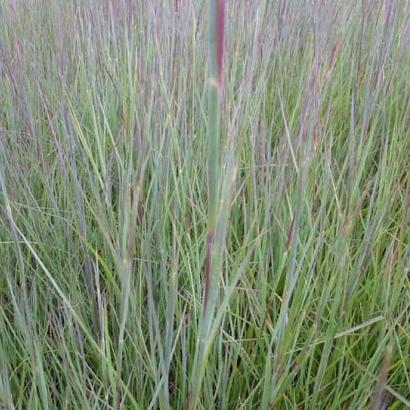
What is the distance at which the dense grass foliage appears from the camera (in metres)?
0.57

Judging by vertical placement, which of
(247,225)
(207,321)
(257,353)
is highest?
(207,321)

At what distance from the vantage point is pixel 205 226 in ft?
2.72

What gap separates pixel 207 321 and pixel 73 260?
0.52 metres

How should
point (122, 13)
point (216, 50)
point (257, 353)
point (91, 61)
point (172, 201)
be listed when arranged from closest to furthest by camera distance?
point (216, 50) → point (257, 353) → point (172, 201) → point (91, 61) → point (122, 13)

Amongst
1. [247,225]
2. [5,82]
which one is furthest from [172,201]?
[5,82]

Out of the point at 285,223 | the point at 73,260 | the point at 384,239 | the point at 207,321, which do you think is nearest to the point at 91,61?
the point at 73,260

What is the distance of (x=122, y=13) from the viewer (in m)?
1.22

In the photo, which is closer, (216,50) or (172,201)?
(216,50)

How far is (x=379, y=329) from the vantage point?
2.41 ft

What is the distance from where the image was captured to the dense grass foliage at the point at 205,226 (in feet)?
1.87

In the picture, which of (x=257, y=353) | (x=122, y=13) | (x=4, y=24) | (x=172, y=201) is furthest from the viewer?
(x=4, y=24)

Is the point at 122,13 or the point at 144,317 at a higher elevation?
the point at 122,13

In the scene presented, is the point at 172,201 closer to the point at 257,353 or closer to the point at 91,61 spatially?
the point at 257,353

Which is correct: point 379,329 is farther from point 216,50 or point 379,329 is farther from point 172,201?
point 216,50
